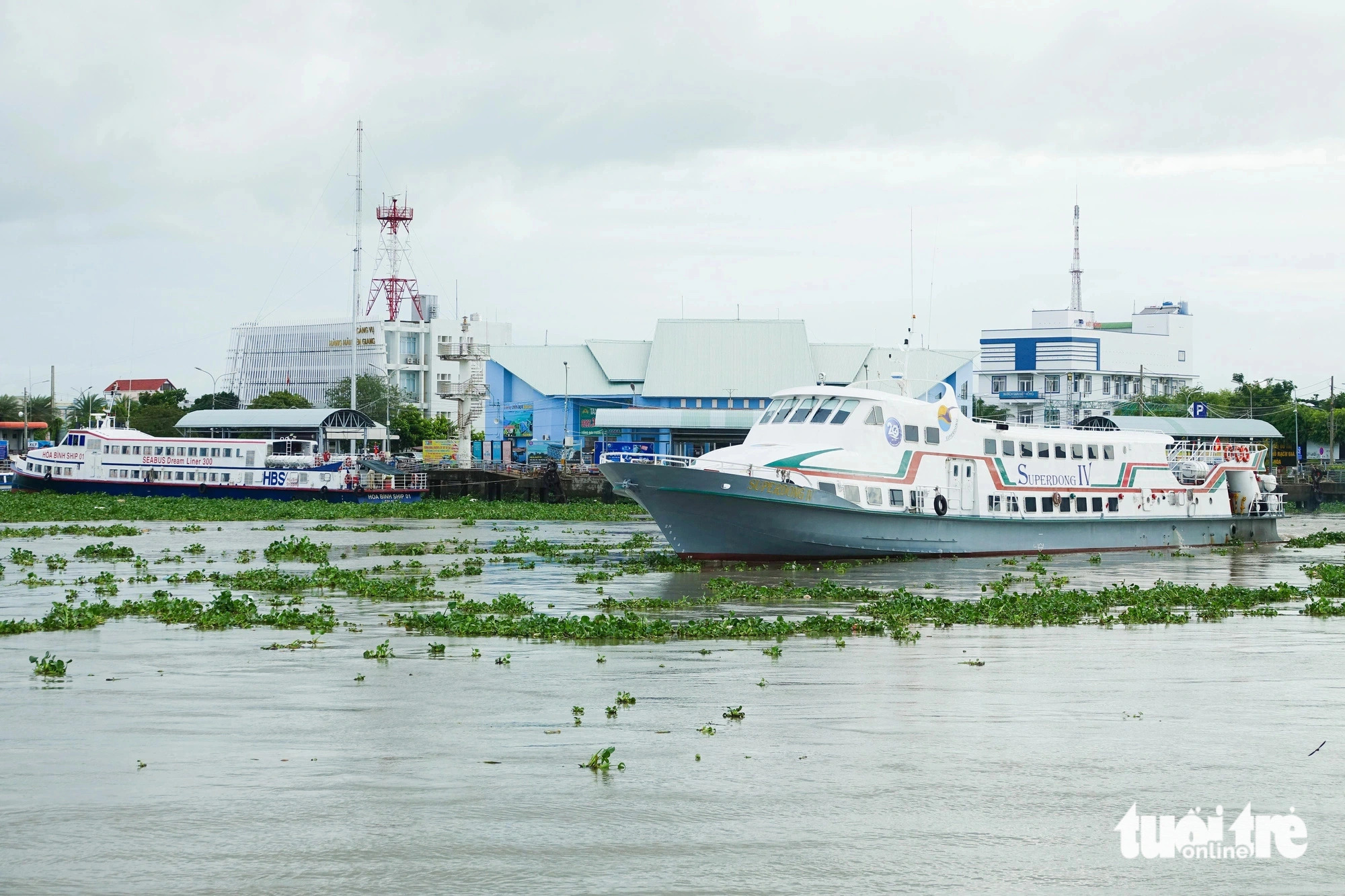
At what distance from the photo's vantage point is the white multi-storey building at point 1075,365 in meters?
165

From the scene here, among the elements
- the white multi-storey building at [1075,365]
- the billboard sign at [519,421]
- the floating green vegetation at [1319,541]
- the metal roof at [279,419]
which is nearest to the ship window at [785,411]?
the floating green vegetation at [1319,541]

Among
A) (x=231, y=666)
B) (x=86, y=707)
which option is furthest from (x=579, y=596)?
(x=86, y=707)

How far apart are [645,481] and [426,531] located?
21614mm

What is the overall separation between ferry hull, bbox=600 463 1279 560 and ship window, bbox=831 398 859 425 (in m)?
3.01

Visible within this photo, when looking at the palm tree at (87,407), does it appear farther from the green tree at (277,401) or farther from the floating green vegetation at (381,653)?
the floating green vegetation at (381,653)

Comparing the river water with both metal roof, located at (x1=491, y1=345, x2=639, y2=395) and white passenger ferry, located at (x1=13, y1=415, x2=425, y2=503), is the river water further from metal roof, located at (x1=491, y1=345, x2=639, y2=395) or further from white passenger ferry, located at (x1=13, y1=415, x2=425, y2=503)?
metal roof, located at (x1=491, y1=345, x2=639, y2=395)

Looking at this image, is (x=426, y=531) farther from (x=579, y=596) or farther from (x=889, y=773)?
(x=889, y=773)

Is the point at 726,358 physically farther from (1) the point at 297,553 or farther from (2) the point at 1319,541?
(1) the point at 297,553

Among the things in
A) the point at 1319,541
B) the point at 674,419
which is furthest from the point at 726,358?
the point at 1319,541

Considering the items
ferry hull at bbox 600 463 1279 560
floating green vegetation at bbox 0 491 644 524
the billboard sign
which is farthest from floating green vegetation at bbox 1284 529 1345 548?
the billboard sign

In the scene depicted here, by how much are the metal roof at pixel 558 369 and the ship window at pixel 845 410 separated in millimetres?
90691

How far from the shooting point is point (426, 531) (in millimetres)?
58156

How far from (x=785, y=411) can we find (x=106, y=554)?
66.2 feet

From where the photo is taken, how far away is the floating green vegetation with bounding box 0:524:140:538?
5181 centimetres
